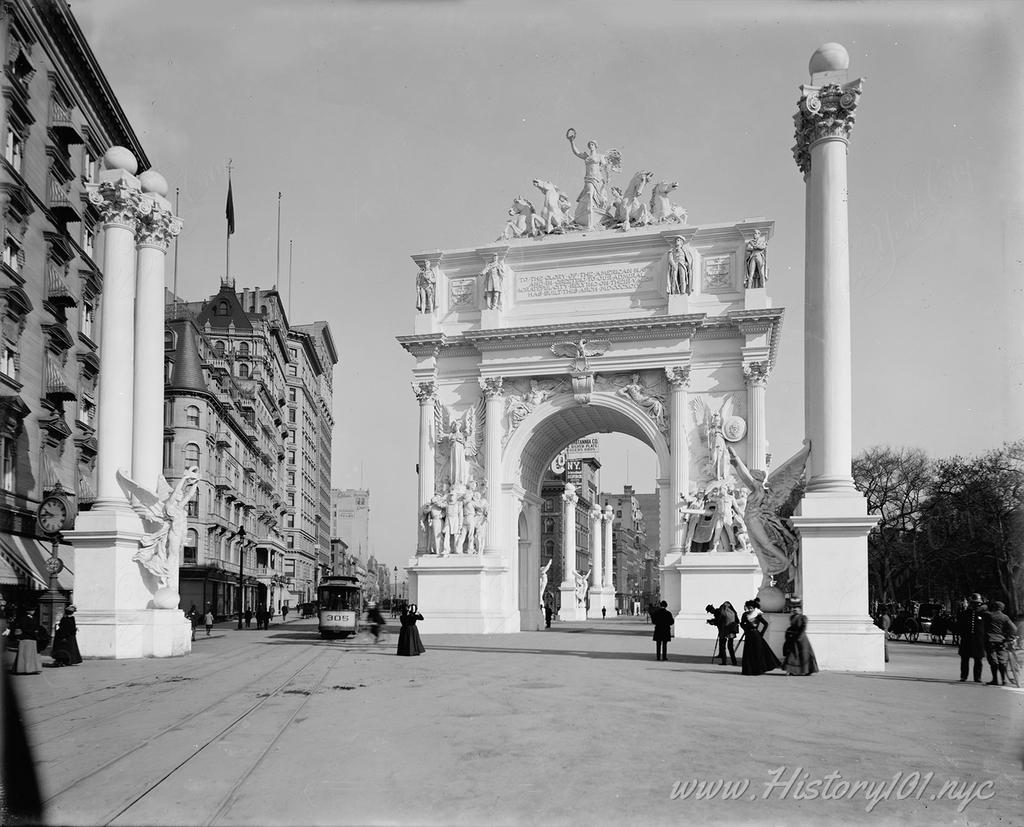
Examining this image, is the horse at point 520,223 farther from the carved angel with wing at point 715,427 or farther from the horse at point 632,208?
the carved angel with wing at point 715,427

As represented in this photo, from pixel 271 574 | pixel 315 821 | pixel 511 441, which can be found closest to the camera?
pixel 315 821

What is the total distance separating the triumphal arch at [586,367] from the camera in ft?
118

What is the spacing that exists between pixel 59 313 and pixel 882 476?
45.7 metres

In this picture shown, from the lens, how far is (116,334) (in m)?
22.7

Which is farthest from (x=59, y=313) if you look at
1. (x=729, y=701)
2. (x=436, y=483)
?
(x=729, y=701)

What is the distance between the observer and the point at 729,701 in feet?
45.1

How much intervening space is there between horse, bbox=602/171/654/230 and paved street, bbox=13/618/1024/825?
2311 centimetres

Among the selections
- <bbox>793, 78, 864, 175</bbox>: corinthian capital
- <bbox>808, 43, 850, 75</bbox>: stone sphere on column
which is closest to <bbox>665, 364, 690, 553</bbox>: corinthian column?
<bbox>793, 78, 864, 175</bbox>: corinthian capital

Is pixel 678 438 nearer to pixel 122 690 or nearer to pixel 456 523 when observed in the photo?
pixel 456 523

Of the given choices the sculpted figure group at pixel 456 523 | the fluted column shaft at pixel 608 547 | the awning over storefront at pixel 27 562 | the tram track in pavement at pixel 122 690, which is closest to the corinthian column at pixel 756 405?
the sculpted figure group at pixel 456 523

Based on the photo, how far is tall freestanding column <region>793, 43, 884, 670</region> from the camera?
725 inches

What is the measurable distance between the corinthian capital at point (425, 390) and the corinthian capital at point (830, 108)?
2126 cm

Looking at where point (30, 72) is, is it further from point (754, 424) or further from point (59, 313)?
point (754, 424)

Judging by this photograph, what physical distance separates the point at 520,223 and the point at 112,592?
2283 cm
